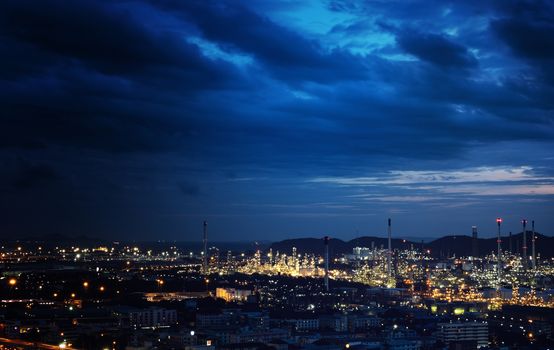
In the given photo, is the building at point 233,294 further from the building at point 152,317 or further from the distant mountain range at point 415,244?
the distant mountain range at point 415,244

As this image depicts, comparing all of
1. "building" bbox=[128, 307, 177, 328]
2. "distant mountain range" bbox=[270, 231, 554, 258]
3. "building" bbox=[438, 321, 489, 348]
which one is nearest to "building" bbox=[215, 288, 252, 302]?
"building" bbox=[128, 307, 177, 328]

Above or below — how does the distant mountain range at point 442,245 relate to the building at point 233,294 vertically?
above

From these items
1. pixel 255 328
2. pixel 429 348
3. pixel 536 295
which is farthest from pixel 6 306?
pixel 536 295

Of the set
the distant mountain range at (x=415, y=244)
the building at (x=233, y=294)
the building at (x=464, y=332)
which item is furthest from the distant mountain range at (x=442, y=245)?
the building at (x=464, y=332)

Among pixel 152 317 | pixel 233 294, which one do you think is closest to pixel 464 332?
pixel 152 317

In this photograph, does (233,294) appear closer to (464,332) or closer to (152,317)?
(152,317)

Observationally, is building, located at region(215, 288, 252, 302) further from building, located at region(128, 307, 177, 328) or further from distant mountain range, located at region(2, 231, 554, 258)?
distant mountain range, located at region(2, 231, 554, 258)
